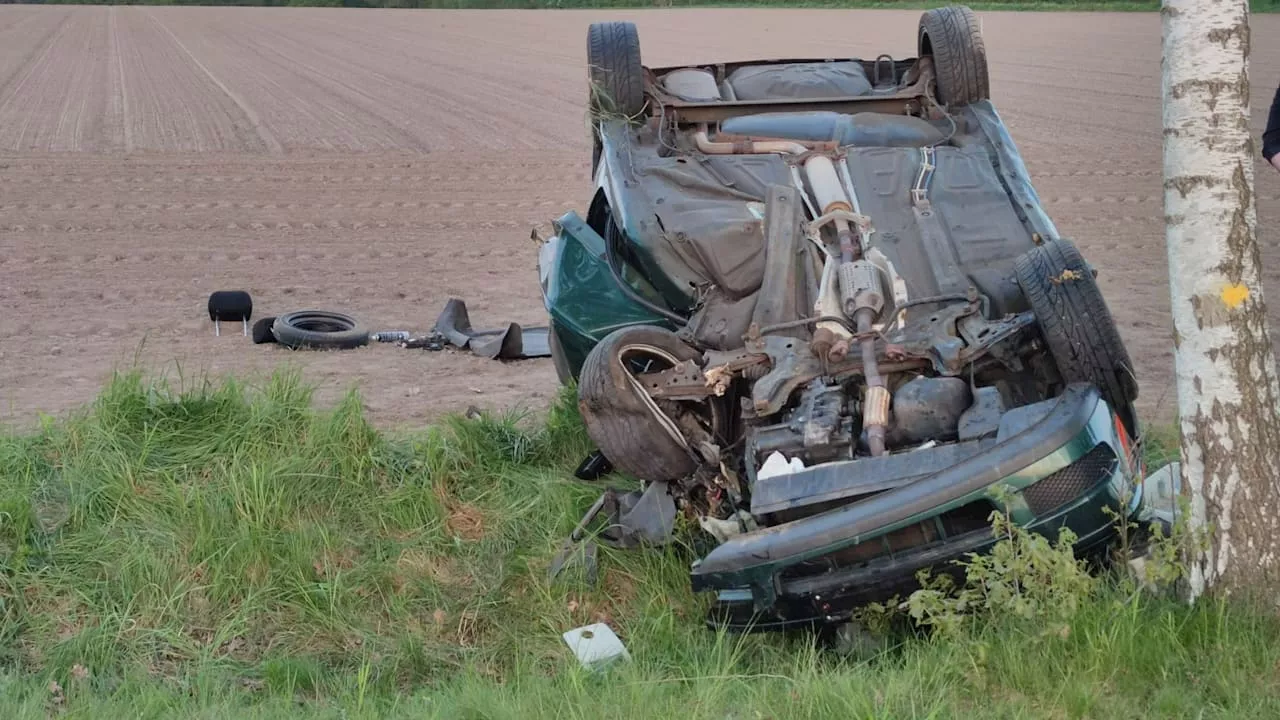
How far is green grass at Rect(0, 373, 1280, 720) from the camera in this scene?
387 cm

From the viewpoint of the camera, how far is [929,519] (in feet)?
14.1

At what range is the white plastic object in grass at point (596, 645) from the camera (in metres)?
4.80

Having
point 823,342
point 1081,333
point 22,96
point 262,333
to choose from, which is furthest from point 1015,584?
point 22,96

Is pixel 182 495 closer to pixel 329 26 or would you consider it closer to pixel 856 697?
pixel 856 697

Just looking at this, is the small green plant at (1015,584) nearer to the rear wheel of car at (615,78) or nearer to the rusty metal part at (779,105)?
the rusty metal part at (779,105)

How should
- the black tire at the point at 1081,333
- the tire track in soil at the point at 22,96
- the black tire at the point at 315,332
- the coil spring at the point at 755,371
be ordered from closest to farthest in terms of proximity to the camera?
the black tire at the point at 1081,333
the coil spring at the point at 755,371
the black tire at the point at 315,332
the tire track in soil at the point at 22,96

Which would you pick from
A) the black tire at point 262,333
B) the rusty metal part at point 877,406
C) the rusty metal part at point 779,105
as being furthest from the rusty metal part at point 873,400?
the black tire at point 262,333

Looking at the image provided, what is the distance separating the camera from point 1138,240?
11.5 meters

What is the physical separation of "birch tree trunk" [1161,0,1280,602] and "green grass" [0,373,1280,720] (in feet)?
0.72

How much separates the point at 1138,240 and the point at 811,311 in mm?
6602

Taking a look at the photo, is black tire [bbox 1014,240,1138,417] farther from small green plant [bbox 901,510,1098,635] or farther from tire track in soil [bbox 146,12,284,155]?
tire track in soil [bbox 146,12,284,155]

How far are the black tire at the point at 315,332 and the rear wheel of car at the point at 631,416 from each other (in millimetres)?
3786

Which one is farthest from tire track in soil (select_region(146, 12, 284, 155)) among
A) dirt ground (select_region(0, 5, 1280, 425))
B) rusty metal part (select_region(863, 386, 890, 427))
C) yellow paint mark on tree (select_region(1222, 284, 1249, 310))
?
yellow paint mark on tree (select_region(1222, 284, 1249, 310))

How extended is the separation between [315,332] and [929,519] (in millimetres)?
5415
